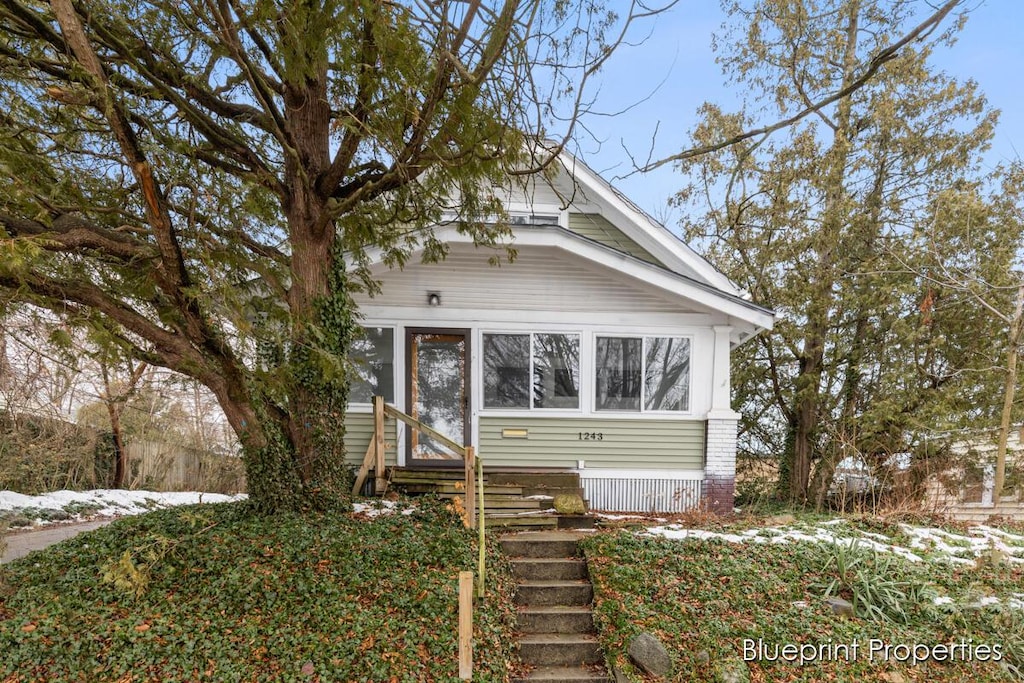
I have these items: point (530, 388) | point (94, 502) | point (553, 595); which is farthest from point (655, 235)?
point (94, 502)

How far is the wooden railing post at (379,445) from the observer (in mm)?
7414

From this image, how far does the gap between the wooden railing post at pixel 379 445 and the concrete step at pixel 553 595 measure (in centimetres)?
287

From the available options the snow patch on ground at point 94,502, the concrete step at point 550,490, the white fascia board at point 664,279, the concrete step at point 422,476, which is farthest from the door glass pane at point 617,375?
the snow patch on ground at point 94,502

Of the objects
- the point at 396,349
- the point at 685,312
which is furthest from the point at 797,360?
the point at 396,349

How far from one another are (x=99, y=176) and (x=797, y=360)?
12162mm

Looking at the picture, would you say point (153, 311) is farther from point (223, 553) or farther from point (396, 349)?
point (396, 349)

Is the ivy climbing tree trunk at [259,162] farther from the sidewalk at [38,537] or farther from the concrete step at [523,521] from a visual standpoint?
the sidewalk at [38,537]

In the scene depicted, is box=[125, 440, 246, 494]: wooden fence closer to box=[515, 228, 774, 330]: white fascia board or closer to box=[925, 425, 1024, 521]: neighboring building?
box=[515, 228, 774, 330]: white fascia board

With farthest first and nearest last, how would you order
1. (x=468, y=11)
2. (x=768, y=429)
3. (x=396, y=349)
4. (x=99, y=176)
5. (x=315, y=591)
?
(x=768, y=429) < (x=396, y=349) < (x=99, y=176) < (x=315, y=591) < (x=468, y=11)

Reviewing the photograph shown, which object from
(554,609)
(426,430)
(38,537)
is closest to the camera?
(554,609)

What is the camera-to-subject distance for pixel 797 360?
36.9ft

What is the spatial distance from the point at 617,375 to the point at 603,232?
2.81 metres

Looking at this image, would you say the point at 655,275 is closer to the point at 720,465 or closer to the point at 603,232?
the point at 603,232

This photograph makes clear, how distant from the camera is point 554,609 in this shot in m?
5.34
